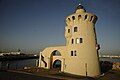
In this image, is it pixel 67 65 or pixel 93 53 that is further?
pixel 67 65

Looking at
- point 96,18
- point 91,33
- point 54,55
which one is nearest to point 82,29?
point 91,33

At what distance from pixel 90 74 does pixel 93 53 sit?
5.18 metres

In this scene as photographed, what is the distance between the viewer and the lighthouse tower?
1197 inches

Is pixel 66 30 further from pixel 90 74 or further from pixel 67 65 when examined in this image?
pixel 90 74

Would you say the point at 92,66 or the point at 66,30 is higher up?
the point at 66,30

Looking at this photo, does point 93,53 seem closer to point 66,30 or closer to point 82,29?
point 82,29

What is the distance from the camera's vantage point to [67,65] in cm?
3375

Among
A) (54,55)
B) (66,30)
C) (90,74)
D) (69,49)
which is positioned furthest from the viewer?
(54,55)

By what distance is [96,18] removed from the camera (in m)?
34.2

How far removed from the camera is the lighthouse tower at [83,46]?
30406 mm

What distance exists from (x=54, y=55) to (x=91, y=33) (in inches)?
670

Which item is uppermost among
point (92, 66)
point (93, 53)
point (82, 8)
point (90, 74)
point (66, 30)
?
point (82, 8)

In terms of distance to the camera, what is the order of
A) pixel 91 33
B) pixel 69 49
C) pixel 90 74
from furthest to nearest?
1. pixel 69 49
2. pixel 91 33
3. pixel 90 74

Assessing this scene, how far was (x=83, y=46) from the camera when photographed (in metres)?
31.2
